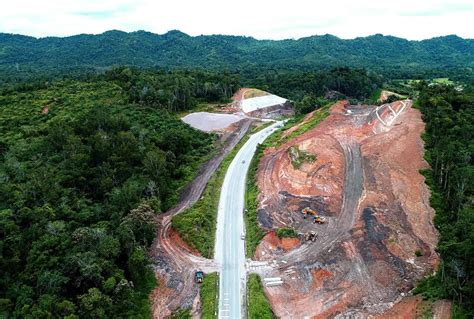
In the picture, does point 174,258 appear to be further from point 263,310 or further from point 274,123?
point 274,123

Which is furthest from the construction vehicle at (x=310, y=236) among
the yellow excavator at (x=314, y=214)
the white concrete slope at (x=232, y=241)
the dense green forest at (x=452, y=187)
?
the dense green forest at (x=452, y=187)

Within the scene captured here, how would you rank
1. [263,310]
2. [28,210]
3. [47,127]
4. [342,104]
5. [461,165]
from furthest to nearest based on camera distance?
[342,104], [47,127], [461,165], [28,210], [263,310]

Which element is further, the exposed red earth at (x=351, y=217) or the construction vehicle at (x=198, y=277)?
the construction vehicle at (x=198, y=277)

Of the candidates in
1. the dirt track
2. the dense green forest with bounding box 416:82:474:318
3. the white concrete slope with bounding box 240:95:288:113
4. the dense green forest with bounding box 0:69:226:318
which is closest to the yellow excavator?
the dense green forest with bounding box 416:82:474:318

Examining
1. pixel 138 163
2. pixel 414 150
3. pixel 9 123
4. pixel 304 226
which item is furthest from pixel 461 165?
pixel 9 123

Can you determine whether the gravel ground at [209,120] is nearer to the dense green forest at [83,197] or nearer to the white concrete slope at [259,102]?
the dense green forest at [83,197]
